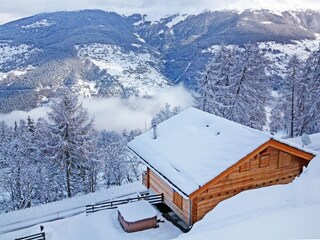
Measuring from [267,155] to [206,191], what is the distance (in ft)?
11.5

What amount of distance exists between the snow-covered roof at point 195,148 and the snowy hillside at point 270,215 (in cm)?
356

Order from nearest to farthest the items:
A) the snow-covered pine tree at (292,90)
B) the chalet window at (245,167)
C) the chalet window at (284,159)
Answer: the chalet window at (245,167), the chalet window at (284,159), the snow-covered pine tree at (292,90)

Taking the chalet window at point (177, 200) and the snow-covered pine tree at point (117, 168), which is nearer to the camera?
the chalet window at point (177, 200)

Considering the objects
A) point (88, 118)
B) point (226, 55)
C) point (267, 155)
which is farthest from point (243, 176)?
point (226, 55)

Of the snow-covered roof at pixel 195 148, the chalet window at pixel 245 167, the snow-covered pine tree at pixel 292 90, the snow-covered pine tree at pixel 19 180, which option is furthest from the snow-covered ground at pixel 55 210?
the snow-covered pine tree at pixel 292 90

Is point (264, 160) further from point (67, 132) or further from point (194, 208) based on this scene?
point (67, 132)

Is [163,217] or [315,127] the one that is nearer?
[163,217]

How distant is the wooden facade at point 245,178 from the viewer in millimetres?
15641

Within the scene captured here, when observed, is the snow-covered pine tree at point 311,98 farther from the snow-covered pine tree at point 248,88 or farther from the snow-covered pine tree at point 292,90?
the snow-covered pine tree at point 248,88

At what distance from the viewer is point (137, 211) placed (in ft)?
54.7

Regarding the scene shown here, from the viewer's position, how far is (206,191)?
15680mm

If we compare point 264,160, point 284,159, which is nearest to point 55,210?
point 264,160

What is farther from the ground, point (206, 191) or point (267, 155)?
point (267, 155)

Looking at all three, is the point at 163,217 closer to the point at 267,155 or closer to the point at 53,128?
the point at 267,155
